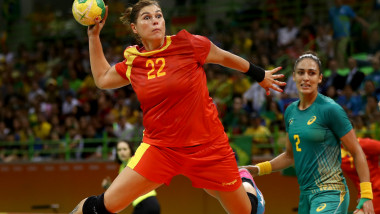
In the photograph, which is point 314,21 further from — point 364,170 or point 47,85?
point 364,170

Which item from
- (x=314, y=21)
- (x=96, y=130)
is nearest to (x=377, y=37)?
(x=314, y=21)

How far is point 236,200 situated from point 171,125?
→ 2.39ft

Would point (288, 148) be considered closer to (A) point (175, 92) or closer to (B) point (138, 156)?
(A) point (175, 92)

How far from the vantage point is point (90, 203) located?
4.09 meters

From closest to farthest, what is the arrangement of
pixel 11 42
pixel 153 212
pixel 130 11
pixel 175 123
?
pixel 175 123
pixel 130 11
pixel 153 212
pixel 11 42

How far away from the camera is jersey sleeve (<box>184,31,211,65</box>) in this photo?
4164 millimetres

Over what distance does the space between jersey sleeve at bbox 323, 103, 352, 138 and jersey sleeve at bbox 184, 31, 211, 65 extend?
0.96m

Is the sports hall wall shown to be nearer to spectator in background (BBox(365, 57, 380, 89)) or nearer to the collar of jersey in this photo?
spectator in background (BBox(365, 57, 380, 89))

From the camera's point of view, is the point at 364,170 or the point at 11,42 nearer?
the point at 364,170

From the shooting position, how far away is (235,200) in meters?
4.19

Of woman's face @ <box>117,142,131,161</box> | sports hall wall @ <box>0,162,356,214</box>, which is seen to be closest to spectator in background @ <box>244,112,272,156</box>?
sports hall wall @ <box>0,162,356,214</box>

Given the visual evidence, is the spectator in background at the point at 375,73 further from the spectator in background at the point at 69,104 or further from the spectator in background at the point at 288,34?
the spectator in background at the point at 69,104

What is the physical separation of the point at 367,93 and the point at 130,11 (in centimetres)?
661

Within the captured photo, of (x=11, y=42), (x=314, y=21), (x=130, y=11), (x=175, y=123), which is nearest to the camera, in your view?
(x=175, y=123)
